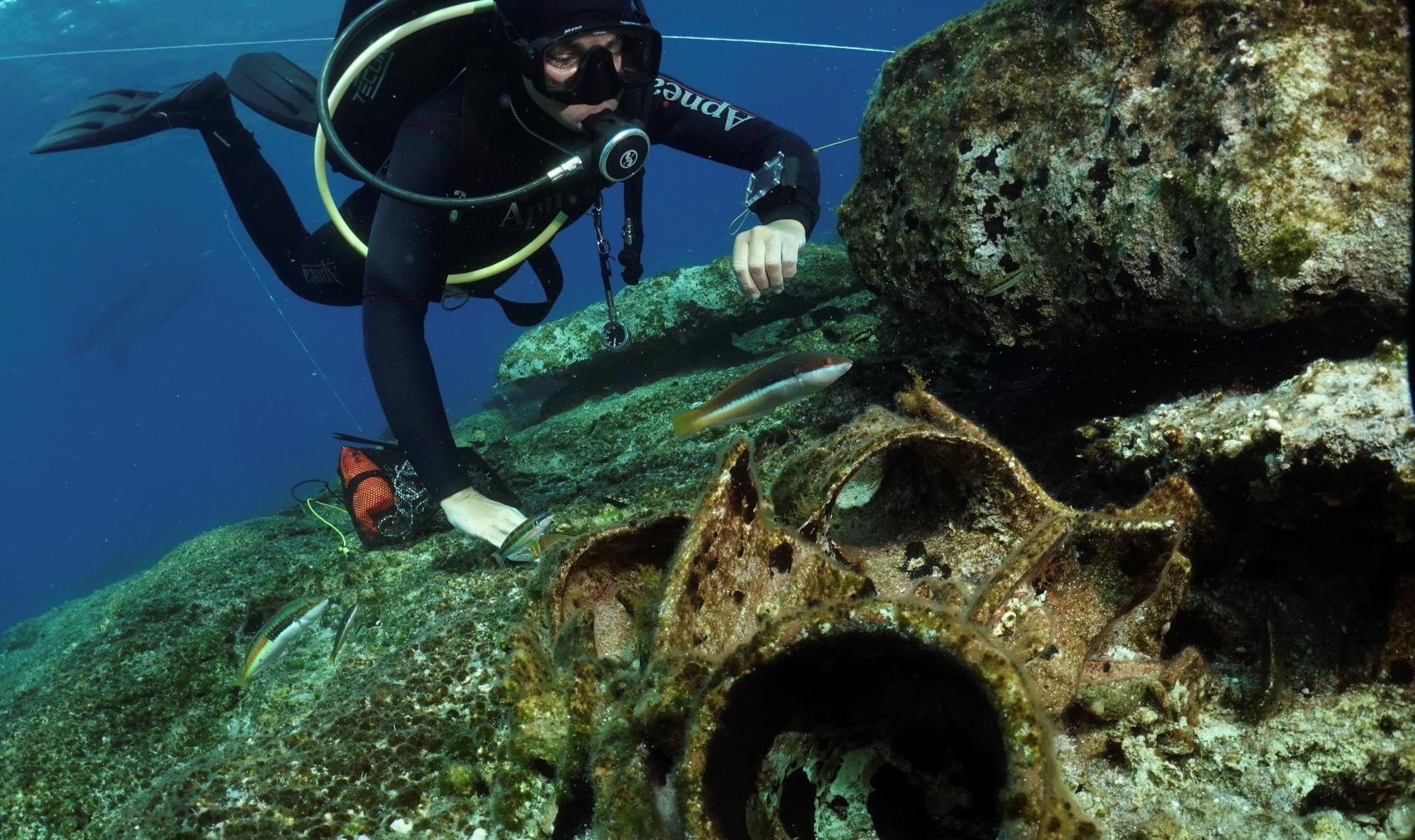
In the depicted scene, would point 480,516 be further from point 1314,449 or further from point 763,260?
point 1314,449

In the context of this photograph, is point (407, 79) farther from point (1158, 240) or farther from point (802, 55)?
point (802, 55)

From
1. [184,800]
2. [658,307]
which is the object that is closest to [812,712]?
[184,800]

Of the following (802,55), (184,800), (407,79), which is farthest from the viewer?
(802,55)

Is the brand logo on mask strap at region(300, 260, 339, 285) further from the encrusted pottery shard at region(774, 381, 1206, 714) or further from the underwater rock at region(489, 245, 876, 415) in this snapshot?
the encrusted pottery shard at region(774, 381, 1206, 714)

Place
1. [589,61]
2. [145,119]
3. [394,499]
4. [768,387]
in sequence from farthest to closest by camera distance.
Result: [145,119] → [394,499] → [589,61] → [768,387]

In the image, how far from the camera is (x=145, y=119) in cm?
746

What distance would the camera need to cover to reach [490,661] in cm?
241

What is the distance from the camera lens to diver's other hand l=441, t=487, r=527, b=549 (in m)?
3.73

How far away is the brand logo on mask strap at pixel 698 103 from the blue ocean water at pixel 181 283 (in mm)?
2219

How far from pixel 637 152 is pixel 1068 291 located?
2814 millimetres

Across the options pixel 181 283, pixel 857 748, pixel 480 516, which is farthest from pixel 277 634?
pixel 181 283

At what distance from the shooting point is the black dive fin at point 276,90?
6.76 m

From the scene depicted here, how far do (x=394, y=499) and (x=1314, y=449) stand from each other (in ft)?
16.3

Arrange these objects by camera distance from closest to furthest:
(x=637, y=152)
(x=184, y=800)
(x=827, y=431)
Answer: (x=184, y=800), (x=827, y=431), (x=637, y=152)
